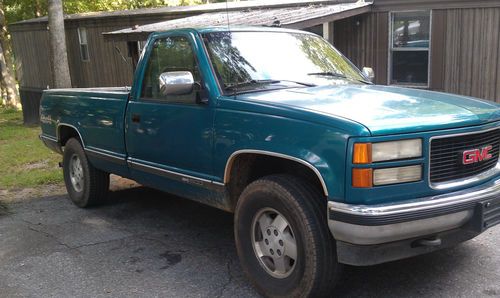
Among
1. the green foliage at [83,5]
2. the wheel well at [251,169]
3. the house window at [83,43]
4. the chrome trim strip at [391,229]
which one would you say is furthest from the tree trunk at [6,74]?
the chrome trim strip at [391,229]

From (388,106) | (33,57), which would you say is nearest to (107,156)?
(388,106)

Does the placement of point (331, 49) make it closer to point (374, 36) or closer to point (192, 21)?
point (374, 36)

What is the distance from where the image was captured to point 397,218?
314 centimetres

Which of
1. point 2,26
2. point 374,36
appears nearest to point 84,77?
point 2,26

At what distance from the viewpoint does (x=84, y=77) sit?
1748 cm

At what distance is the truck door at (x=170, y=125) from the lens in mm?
4246

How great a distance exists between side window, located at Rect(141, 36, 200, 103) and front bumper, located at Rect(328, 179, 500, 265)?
1.77m

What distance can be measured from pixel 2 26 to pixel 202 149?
807 inches

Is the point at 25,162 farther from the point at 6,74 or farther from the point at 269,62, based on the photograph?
the point at 6,74

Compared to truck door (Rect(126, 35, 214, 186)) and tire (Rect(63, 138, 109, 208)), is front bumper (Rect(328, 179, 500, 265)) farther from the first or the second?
tire (Rect(63, 138, 109, 208))

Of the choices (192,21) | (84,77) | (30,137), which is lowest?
(30,137)

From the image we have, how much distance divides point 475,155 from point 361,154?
95 centimetres

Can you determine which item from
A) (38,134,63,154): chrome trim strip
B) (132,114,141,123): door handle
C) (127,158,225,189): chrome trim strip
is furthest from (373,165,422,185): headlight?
(38,134,63,154): chrome trim strip

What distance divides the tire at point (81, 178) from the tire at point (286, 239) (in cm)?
276
